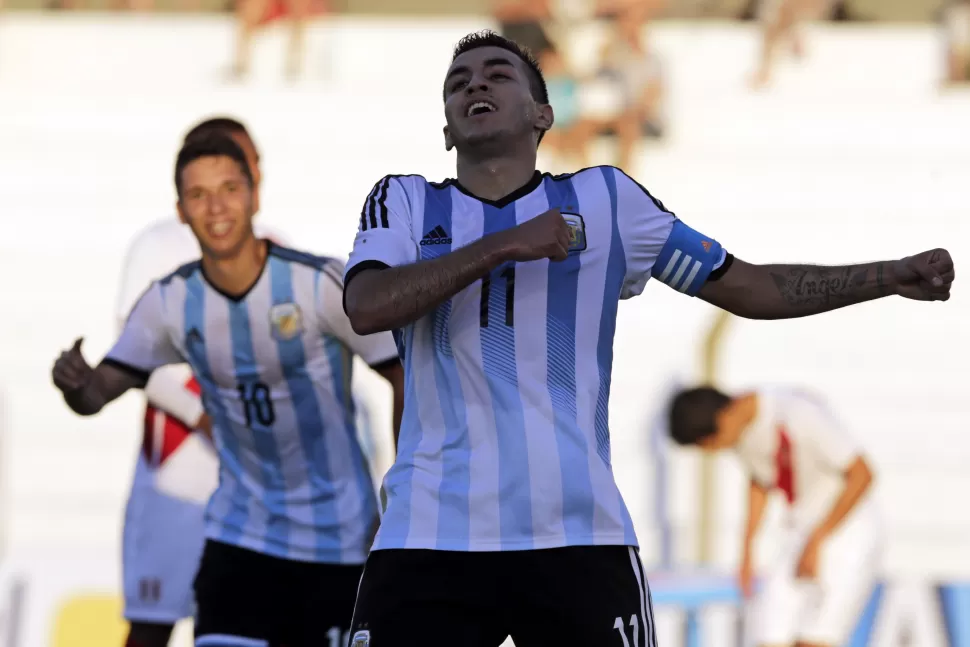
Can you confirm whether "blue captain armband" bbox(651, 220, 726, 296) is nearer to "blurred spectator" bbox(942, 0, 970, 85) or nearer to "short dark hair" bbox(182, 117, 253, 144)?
"short dark hair" bbox(182, 117, 253, 144)

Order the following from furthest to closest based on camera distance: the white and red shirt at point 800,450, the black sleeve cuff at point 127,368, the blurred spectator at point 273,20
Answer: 1. the blurred spectator at point 273,20
2. the white and red shirt at point 800,450
3. the black sleeve cuff at point 127,368

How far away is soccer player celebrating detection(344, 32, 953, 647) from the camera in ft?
9.26

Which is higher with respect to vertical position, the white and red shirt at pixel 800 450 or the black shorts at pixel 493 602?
the white and red shirt at pixel 800 450

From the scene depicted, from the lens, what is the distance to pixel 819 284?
3156mm

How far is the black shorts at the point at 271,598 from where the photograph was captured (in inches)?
171

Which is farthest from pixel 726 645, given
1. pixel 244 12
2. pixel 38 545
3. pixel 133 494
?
pixel 244 12

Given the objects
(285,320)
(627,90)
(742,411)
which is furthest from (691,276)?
(627,90)

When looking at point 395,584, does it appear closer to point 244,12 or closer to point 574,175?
point 574,175

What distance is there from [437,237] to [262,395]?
1.48 m

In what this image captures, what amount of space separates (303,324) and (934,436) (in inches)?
289

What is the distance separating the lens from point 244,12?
13.5 metres

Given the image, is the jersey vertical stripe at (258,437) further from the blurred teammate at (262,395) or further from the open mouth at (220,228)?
the open mouth at (220,228)

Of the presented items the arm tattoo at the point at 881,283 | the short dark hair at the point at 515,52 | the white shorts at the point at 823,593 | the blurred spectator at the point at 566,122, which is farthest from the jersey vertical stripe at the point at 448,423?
the blurred spectator at the point at 566,122

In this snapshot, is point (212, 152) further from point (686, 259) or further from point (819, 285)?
point (819, 285)
